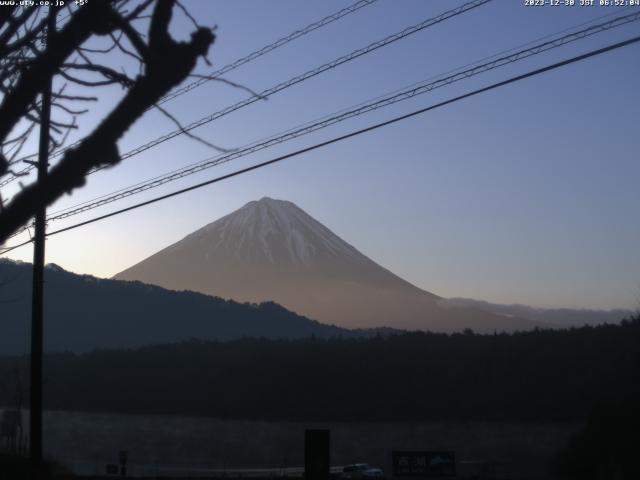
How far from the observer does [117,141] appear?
15.0 ft

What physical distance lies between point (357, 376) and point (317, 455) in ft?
325

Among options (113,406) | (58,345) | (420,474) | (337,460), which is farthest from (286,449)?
(58,345)

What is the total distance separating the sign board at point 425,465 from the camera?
47250 mm

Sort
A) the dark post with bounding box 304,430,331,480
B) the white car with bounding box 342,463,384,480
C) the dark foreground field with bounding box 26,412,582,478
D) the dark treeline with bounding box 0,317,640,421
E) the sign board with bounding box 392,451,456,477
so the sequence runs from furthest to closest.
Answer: the dark treeline with bounding box 0,317,640,421, the dark foreground field with bounding box 26,412,582,478, the sign board with bounding box 392,451,456,477, the white car with bounding box 342,463,384,480, the dark post with bounding box 304,430,331,480

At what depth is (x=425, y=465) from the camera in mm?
47344

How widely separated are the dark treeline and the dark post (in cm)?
7097

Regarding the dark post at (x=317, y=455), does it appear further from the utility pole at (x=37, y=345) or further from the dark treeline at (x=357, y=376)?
the dark treeline at (x=357, y=376)

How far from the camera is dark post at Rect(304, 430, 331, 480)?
37.7ft

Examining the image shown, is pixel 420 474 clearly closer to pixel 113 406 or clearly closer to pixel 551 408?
pixel 551 408

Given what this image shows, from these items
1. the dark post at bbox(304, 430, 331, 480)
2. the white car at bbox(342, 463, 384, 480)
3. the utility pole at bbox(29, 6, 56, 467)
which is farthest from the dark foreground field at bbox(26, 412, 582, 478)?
the dark post at bbox(304, 430, 331, 480)

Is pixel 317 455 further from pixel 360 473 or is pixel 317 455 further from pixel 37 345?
pixel 360 473

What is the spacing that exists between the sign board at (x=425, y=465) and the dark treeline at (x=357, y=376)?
3321cm

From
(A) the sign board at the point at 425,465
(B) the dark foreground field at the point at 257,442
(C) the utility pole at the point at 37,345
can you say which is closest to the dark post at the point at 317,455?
(C) the utility pole at the point at 37,345

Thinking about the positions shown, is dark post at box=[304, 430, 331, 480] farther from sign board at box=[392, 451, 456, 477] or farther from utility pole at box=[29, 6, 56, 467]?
sign board at box=[392, 451, 456, 477]
